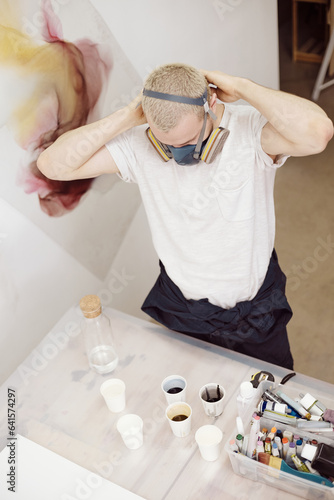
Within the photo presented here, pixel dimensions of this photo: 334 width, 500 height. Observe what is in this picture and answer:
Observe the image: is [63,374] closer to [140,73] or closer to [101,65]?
[101,65]

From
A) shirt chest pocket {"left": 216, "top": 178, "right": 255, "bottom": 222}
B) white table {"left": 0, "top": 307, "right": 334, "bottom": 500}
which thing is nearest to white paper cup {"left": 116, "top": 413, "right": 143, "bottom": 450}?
white table {"left": 0, "top": 307, "right": 334, "bottom": 500}

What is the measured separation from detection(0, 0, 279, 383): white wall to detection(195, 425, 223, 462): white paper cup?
903mm

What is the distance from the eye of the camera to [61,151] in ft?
5.77

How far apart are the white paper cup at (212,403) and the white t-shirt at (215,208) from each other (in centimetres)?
36

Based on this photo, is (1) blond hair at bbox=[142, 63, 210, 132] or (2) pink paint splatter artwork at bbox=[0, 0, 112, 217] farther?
(2) pink paint splatter artwork at bbox=[0, 0, 112, 217]

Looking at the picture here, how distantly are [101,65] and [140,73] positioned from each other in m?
0.29

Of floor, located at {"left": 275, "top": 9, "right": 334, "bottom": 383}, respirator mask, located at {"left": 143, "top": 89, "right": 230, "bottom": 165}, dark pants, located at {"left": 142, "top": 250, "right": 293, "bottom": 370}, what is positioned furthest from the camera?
floor, located at {"left": 275, "top": 9, "right": 334, "bottom": 383}

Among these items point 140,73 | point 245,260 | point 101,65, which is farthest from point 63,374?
point 140,73

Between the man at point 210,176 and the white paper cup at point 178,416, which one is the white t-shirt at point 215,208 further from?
the white paper cup at point 178,416

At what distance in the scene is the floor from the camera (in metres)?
2.79

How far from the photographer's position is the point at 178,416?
1.49 m

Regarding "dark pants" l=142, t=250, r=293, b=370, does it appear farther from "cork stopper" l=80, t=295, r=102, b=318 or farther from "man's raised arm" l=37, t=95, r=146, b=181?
"man's raised arm" l=37, t=95, r=146, b=181

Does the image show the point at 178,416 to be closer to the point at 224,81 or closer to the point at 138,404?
the point at 138,404

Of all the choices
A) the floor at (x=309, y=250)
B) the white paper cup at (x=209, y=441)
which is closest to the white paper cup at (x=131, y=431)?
the white paper cup at (x=209, y=441)
